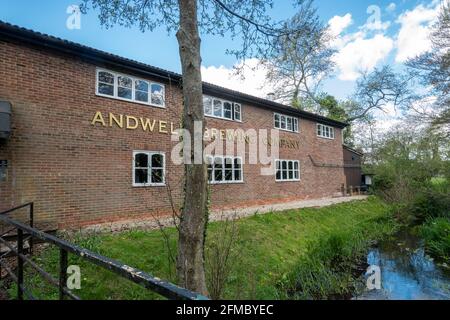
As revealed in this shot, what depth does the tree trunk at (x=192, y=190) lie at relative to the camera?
386 cm

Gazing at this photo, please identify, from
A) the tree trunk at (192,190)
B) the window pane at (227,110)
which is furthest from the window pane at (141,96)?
the tree trunk at (192,190)

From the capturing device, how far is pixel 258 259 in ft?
23.9

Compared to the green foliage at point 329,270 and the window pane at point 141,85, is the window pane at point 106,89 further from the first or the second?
the green foliage at point 329,270

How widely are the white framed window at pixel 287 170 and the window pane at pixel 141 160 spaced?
25.5 feet

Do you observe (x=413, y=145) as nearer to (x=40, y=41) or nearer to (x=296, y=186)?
(x=296, y=186)

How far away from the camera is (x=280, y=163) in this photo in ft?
51.9

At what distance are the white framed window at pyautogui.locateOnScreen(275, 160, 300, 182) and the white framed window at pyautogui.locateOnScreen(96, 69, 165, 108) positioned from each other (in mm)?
7661

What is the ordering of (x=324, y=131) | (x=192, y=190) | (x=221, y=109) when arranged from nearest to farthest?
(x=192, y=190) < (x=221, y=109) < (x=324, y=131)

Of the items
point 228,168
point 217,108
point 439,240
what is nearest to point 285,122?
point 217,108

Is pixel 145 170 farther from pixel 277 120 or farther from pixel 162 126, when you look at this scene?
pixel 277 120

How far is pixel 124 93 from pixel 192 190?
7107 mm
